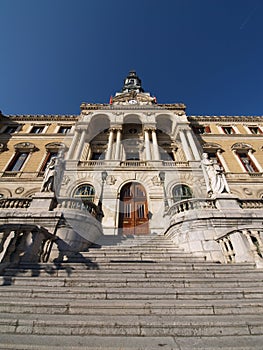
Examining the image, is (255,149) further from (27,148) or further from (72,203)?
(27,148)

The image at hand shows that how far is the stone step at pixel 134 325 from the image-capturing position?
8.07ft

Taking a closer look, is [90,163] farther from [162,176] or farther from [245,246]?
[245,246]

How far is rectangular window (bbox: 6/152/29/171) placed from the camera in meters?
16.6

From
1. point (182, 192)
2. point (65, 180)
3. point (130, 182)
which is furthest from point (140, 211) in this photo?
point (65, 180)

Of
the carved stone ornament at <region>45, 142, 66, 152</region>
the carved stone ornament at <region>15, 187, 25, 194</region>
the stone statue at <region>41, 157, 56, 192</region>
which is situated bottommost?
the stone statue at <region>41, 157, 56, 192</region>

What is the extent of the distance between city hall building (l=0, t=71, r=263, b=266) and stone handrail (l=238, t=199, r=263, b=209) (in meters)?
0.05

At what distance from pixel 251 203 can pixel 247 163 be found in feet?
35.1

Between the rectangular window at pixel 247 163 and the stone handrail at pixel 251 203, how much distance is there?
30.6 feet

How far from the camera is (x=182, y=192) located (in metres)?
13.6

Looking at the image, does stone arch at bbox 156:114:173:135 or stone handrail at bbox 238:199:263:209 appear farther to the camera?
stone arch at bbox 156:114:173:135

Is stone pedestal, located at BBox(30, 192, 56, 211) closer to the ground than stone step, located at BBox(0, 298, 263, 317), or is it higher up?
higher up

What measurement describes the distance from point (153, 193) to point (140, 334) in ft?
35.8

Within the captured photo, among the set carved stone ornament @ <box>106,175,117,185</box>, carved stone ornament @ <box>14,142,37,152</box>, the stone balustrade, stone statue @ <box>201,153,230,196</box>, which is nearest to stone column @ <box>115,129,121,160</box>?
carved stone ornament @ <box>106,175,117,185</box>

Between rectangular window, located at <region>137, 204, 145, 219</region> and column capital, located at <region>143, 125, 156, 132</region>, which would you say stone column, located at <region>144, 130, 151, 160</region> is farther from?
rectangular window, located at <region>137, 204, 145, 219</region>
